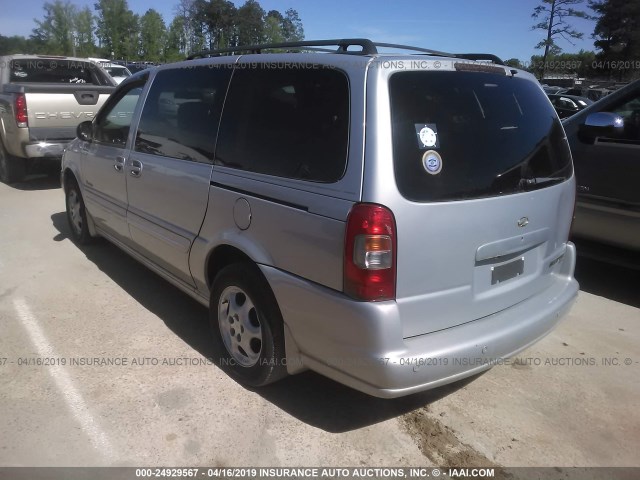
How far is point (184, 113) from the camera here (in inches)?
143

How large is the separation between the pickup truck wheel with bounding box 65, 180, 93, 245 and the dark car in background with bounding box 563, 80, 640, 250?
4.69 metres

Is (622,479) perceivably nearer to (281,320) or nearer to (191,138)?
(281,320)

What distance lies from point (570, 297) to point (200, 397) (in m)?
2.25

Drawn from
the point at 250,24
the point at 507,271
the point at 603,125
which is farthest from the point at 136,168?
the point at 250,24

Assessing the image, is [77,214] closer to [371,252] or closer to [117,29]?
[371,252]

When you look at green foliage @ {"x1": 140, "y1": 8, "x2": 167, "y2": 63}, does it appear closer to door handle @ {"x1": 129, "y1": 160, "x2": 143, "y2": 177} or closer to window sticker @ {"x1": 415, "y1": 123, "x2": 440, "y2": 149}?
door handle @ {"x1": 129, "y1": 160, "x2": 143, "y2": 177}

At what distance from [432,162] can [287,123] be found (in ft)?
2.62

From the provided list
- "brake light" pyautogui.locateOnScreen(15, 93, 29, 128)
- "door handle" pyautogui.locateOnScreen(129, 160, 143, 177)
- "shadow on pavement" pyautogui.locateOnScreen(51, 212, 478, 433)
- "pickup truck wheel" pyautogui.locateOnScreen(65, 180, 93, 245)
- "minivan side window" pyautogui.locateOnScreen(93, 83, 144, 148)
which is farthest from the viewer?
"brake light" pyautogui.locateOnScreen(15, 93, 29, 128)

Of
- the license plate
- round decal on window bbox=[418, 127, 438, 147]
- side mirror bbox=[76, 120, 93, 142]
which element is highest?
round decal on window bbox=[418, 127, 438, 147]

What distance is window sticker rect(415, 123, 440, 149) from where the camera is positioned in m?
2.43

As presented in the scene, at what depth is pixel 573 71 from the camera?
151 feet

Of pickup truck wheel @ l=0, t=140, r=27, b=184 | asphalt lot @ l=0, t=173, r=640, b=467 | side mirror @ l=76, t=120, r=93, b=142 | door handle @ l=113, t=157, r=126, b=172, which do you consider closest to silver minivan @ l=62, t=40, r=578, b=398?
A: asphalt lot @ l=0, t=173, r=640, b=467

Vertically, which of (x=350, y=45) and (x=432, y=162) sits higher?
(x=350, y=45)

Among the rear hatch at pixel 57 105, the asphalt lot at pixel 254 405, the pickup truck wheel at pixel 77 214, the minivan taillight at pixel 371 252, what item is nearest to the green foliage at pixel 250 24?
the rear hatch at pixel 57 105
